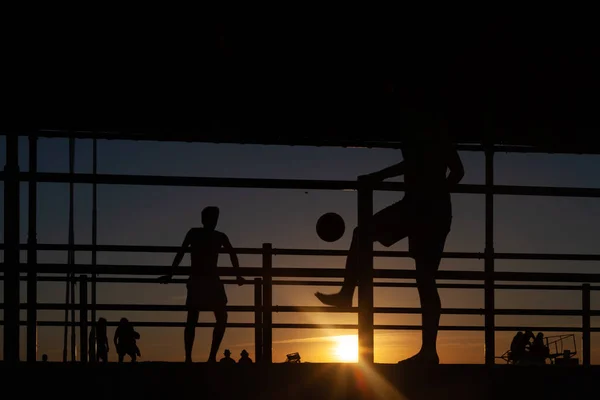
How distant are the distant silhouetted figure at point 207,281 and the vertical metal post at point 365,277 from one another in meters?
2.08

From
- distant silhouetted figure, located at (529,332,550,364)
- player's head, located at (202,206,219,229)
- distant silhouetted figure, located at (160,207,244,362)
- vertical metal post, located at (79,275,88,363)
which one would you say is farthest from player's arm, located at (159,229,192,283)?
distant silhouetted figure, located at (529,332,550,364)

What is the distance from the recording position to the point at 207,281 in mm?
7730

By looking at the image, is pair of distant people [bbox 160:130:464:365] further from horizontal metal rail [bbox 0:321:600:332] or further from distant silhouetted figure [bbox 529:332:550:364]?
distant silhouetted figure [bbox 529:332:550:364]

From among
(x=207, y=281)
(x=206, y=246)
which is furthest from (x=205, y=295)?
(x=206, y=246)

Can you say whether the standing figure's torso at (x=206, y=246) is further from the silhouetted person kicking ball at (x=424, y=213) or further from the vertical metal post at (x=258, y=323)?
the silhouetted person kicking ball at (x=424, y=213)

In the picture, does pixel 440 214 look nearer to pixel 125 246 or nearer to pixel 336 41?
pixel 336 41

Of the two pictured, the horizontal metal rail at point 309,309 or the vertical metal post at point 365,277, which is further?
the horizontal metal rail at point 309,309

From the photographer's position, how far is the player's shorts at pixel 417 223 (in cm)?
546

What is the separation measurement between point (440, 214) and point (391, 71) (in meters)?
2.39

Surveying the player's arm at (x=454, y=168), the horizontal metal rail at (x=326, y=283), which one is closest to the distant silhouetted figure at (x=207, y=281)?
the horizontal metal rail at (x=326, y=283)

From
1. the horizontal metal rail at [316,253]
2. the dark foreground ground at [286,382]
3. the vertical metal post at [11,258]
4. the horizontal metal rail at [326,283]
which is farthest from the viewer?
the horizontal metal rail at [326,283]

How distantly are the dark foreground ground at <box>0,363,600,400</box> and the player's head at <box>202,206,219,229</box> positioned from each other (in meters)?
3.43

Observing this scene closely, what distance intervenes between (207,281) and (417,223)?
2694mm

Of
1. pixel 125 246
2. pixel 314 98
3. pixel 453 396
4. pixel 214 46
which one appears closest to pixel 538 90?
pixel 314 98
